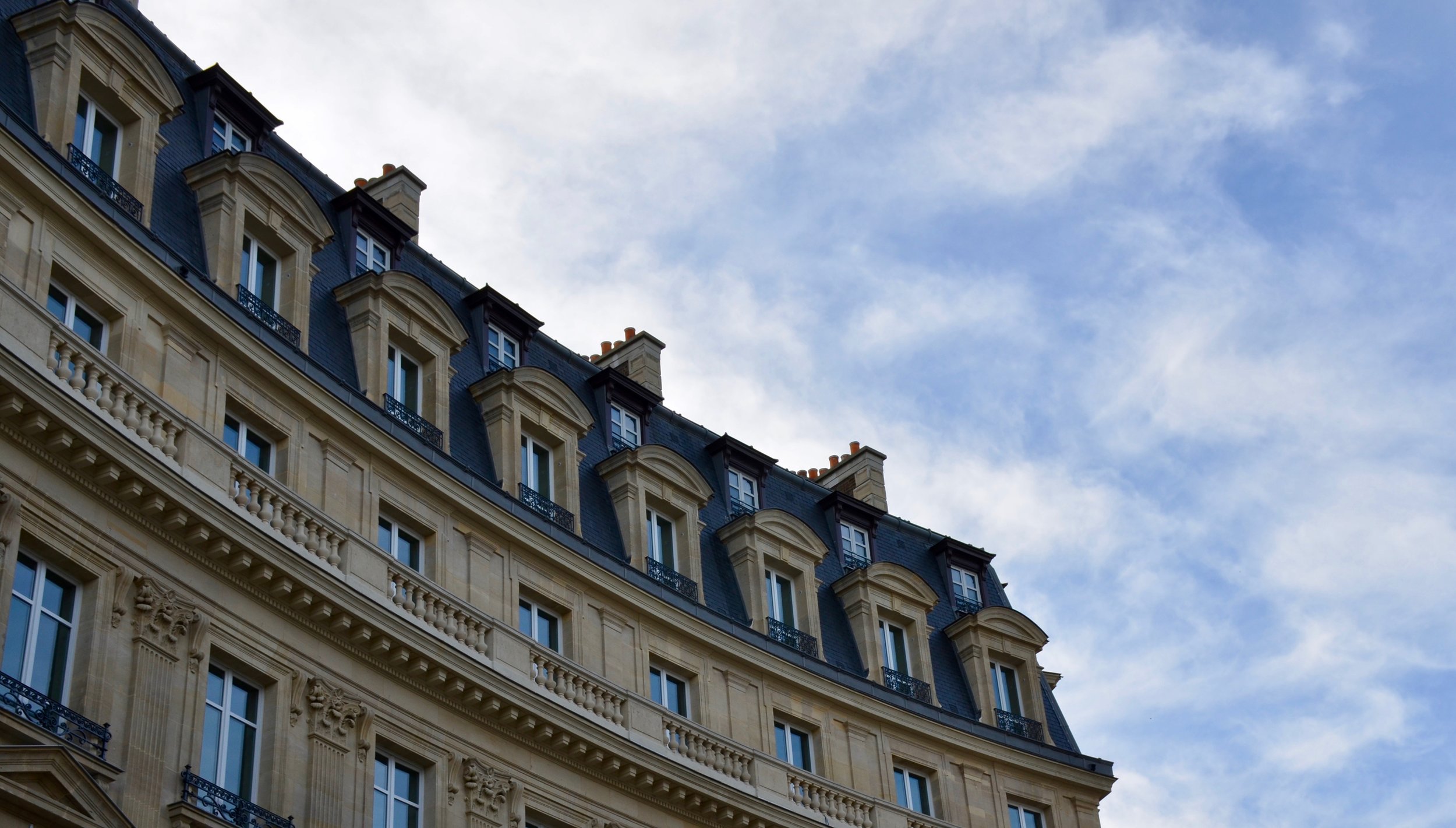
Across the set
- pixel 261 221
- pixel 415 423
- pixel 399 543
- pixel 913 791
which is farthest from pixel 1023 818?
pixel 261 221

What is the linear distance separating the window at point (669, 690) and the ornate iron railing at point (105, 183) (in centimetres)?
1083

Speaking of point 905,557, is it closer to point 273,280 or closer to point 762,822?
point 762,822

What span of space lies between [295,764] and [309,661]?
142 cm

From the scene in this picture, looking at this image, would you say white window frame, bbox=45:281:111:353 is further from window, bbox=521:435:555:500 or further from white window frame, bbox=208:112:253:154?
window, bbox=521:435:555:500

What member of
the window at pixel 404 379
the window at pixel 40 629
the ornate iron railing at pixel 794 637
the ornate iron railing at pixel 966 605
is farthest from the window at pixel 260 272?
the ornate iron railing at pixel 966 605

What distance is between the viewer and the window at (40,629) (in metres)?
20.8

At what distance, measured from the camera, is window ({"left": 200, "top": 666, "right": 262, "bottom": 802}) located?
22.9 m

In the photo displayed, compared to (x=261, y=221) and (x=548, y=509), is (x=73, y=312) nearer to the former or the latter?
(x=261, y=221)

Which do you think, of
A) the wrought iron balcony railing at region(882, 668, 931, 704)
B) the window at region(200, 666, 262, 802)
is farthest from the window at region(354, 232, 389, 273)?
the wrought iron balcony railing at region(882, 668, 931, 704)

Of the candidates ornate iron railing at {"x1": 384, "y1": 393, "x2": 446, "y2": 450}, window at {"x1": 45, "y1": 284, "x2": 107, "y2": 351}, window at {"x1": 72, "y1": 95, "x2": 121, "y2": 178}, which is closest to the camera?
window at {"x1": 45, "y1": 284, "x2": 107, "y2": 351}

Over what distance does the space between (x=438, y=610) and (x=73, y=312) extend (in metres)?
6.40

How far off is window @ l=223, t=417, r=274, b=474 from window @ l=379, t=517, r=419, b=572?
82.2 inches

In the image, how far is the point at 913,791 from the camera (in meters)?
33.9

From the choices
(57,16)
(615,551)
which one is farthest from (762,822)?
(57,16)
